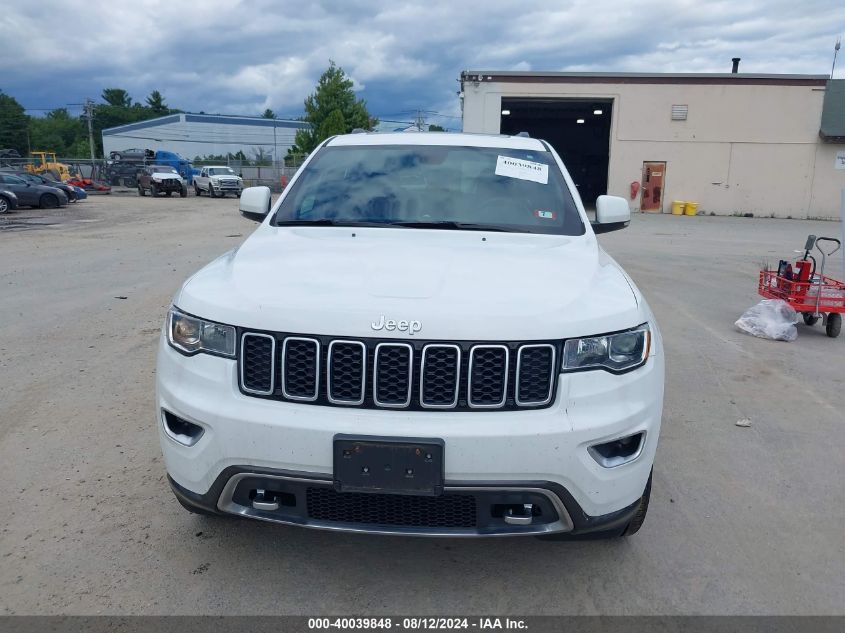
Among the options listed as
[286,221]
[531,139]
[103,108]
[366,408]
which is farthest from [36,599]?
[103,108]

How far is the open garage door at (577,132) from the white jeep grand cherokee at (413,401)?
3270 cm

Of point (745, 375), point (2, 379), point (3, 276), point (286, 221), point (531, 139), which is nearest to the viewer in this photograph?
point (286, 221)

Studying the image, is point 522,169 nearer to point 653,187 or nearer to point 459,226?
point 459,226

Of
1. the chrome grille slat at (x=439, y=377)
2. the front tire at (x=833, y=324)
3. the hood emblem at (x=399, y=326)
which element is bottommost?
the front tire at (x=833, y=324)

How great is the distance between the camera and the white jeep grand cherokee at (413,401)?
2.37 metres

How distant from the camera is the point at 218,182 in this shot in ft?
121

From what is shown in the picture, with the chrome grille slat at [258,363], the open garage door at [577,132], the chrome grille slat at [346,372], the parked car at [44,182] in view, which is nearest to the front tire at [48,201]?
the parked car at [44,182]

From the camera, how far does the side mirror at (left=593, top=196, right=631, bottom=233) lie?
418 cm

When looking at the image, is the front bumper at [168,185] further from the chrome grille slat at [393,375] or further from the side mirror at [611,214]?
the chrome grille slat at [393,375]

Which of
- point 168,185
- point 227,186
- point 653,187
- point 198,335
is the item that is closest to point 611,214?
point 198,335

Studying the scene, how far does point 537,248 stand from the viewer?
335 cm

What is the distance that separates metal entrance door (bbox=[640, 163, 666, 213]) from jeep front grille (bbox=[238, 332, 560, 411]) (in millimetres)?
30323

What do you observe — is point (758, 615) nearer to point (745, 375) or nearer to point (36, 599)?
point (36, 599)

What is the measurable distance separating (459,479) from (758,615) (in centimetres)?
135
